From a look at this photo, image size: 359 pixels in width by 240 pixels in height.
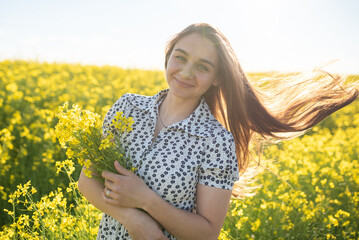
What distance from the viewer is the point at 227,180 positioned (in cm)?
169

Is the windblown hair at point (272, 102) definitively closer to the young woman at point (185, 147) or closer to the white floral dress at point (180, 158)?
the young woman at point (185, 147)

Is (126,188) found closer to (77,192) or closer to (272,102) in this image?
(272,102)

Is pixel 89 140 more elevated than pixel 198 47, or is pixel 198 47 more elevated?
pixel 198 47

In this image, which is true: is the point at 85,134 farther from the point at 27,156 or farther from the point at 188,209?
the point at 27,156

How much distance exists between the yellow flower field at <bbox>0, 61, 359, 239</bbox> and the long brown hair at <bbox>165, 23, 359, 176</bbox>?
0.29 m

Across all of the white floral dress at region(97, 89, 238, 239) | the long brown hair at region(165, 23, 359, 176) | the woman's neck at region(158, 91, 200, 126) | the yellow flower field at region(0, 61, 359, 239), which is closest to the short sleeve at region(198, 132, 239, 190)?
the white floral dress at region(97, 89, 238, 239)

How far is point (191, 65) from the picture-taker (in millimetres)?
1783

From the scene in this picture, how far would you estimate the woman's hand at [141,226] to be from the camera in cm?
160

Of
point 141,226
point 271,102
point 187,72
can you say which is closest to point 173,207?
point 141,226

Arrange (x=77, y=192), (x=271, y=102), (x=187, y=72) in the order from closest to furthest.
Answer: (x=187, y=72) → (x=271, y=102) → (x=77, y=192)

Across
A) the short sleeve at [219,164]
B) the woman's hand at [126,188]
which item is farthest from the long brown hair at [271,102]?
the woman's hand at [126,188]

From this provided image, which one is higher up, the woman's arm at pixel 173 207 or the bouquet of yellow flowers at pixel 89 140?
the bouquet of yellow flowers at pixel 89 140

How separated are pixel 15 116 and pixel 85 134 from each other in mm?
3917

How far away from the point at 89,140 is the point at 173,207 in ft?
1.66
